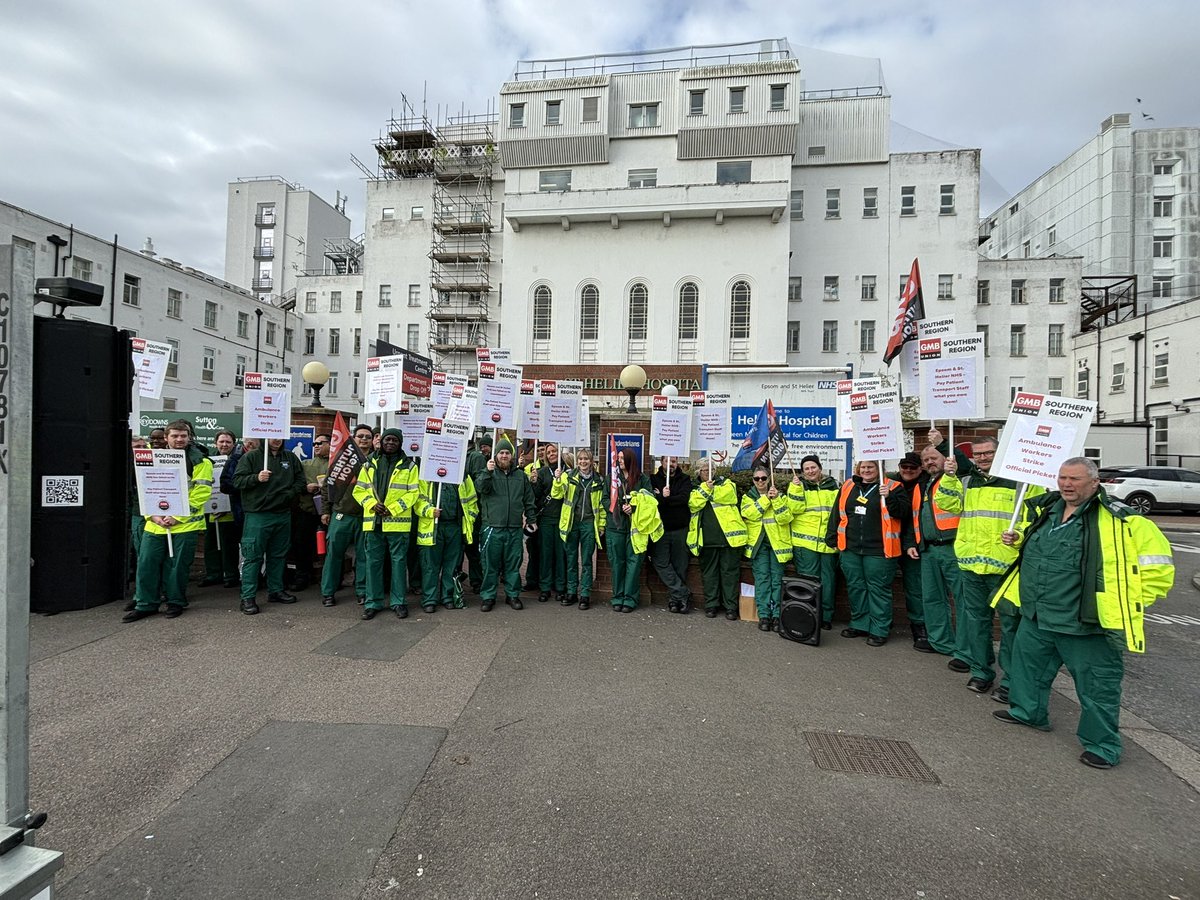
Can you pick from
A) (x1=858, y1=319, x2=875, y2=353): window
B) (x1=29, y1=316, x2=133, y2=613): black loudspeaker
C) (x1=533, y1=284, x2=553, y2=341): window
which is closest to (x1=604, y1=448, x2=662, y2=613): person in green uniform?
(x1=29, y1=316, x2=133, y2=613): black loudspeaker

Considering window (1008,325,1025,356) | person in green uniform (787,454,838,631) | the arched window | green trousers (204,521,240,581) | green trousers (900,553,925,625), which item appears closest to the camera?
green trousers (900,553,925,625)

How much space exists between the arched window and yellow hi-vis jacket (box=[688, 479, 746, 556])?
78.0ft

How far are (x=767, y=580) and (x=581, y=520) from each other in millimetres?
2279

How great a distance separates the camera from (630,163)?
3108 cm

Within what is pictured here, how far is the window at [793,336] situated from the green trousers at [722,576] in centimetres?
2949

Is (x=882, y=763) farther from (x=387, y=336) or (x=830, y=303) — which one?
(x=387, y=336)

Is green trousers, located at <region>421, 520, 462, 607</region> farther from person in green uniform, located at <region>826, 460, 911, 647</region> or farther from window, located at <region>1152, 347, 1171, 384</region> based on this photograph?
window, located at <region>1152, 347, 1171, 384</region>

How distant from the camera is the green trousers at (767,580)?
21.0ft

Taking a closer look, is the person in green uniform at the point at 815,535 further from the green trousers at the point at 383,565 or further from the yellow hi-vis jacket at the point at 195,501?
the yellow hi-vis jacket at the point at 195,501

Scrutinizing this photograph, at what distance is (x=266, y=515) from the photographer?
261 inches

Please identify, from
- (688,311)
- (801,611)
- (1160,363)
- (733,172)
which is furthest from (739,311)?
(801,611)

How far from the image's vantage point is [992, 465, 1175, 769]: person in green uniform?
3.59 metres

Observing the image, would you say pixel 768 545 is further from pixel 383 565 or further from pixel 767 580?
pixel 383 565

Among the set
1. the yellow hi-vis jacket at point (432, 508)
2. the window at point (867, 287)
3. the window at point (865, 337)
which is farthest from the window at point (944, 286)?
the yellow hi-vis jacket at point (432, 508)
